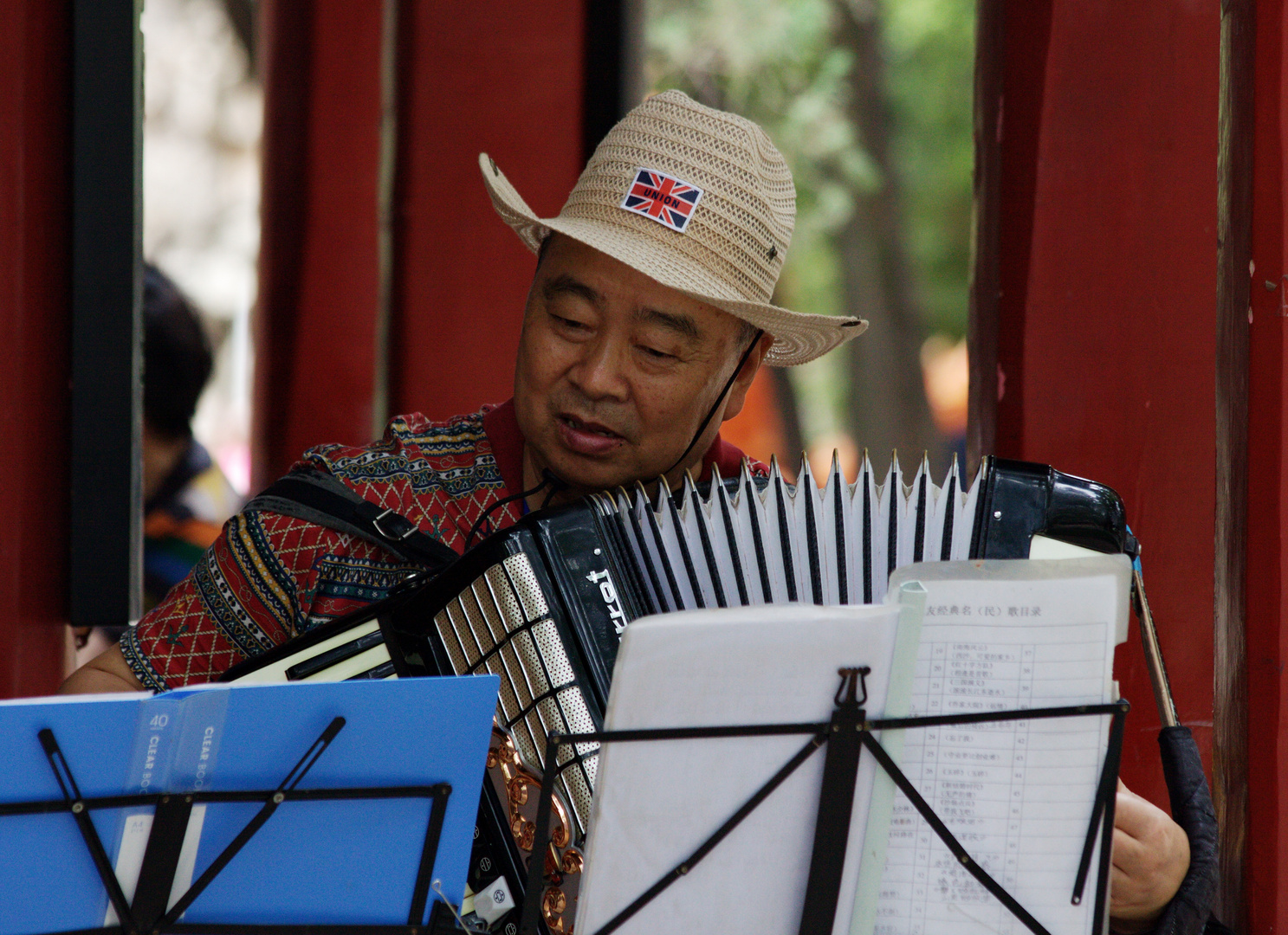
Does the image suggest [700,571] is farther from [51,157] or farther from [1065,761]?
[51,157]

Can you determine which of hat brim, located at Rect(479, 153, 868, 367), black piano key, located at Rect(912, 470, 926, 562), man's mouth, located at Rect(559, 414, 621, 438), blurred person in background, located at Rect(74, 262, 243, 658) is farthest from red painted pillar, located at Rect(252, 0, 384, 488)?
black piano key, located at Rect(912, 470, 926, 562)

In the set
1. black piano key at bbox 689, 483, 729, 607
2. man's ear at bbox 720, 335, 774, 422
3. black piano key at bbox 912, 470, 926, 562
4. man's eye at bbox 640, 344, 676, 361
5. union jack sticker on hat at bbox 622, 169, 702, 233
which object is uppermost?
union jack sticker on hat at bbox 622, 169, 702, 233

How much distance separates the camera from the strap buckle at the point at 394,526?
1868 millimetres

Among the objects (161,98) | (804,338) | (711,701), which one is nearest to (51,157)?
(804,338)

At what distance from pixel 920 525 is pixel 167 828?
0.94m

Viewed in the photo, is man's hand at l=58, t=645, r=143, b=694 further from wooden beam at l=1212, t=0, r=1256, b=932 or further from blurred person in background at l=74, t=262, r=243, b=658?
blurred person in background at l=74, t=262, r=243, b=658

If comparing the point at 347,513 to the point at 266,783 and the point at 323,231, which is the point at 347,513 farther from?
the point at 323,231

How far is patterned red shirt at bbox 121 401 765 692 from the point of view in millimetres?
1929

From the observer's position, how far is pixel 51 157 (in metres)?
2.25

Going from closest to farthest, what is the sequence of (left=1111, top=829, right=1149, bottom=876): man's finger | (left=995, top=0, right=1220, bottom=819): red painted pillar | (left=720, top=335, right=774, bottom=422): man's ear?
(left=1111, top=829, right=1149, bottom=876): man's finger → (left=720, top=335, right=774, bottom=422): man's ear → (left=995, top=0, right=1220, bottom=819): red painted pillar

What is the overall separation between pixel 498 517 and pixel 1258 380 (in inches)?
44.1

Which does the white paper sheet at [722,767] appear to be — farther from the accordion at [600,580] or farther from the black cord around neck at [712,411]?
the black cord around neck at [712,411]

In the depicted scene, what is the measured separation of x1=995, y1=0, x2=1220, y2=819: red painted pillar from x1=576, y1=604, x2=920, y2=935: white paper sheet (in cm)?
127

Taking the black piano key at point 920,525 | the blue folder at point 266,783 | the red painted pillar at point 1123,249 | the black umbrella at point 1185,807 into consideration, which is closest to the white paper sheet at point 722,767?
the blue folder at point 266,783
